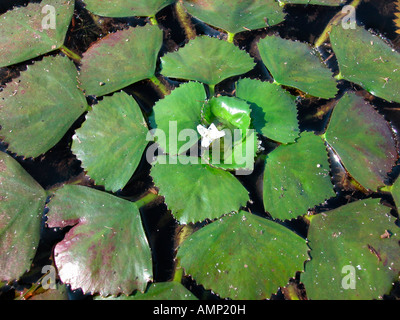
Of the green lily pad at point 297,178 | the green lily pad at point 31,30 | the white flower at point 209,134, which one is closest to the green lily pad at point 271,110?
the green lily pad at point 297,178

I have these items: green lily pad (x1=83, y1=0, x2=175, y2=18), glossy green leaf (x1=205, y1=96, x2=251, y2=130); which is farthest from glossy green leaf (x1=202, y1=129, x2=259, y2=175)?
green lily pad (x1=83, y1=0, x2=175, y2=18)

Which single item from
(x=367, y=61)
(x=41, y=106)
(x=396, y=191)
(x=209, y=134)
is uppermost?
(x=41, y=106)

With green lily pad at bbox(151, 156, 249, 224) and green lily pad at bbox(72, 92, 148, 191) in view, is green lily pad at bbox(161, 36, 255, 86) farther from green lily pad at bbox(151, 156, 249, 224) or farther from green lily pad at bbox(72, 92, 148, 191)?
green lily pad at bbox(151, 156, 249, 224)

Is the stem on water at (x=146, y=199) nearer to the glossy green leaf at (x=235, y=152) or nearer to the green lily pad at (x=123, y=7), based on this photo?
the glossy green leaf at (x=235, y=152)

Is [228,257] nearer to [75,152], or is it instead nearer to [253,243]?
[253,243]

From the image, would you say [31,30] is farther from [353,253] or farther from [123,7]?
[353,253]

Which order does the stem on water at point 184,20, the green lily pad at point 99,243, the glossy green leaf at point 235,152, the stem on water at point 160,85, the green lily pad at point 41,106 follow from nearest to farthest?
the green lily pad at point 99,243, the glossy green leaf at point 235,152, the green lily pad at point 41,106, the stem on water at point 160,85, the stem on water at point 184,20

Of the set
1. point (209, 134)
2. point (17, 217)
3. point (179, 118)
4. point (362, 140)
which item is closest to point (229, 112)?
point (209, 134)
